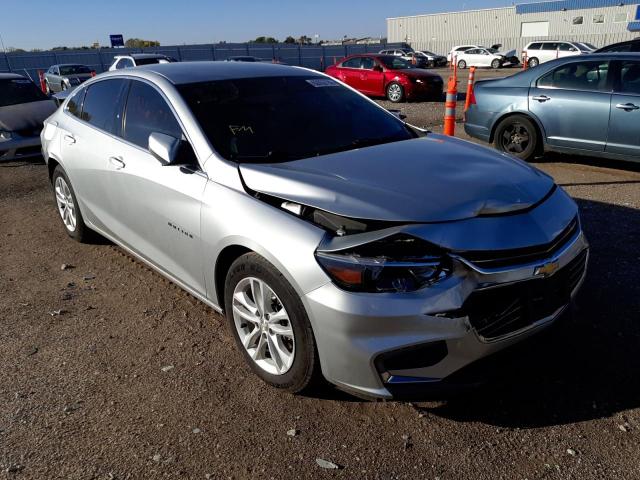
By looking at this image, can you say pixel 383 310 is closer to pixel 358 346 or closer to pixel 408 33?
pixel 358 346

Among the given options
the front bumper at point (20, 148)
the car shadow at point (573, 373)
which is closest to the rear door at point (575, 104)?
the car shadow at point (573, 373)

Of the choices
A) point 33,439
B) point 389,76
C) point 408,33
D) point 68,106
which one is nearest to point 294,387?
point 33,439

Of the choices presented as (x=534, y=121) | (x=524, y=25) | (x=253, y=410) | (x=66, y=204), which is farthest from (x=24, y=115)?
(x=524, y=25)

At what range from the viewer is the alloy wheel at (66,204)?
5.02 m

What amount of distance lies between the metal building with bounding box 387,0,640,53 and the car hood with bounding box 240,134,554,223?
175 feet

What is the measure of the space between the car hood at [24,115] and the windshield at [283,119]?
21.9ft

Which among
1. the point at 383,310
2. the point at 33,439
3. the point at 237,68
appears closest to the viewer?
the point at 383,310

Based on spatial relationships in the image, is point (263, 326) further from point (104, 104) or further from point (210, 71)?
point (104, 104)

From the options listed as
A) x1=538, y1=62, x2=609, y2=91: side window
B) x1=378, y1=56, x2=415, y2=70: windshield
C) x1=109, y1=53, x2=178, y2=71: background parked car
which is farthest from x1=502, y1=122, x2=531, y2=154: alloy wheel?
x1=109, y1=53, x2=178, y2=71: background parked car

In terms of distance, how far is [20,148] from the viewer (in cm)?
883

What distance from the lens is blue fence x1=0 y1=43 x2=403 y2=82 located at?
97.1 feet

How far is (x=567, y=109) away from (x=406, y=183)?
17.4ft

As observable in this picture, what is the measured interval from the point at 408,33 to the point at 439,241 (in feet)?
235

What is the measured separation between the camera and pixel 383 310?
2.30 metres
